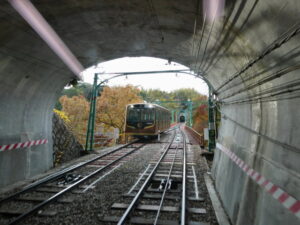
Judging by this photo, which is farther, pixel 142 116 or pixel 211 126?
pixel 142 116

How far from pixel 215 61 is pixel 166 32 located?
6.03 feet

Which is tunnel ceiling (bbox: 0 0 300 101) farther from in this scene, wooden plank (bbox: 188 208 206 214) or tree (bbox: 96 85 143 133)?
tree (bbox: 96 85 143 133)

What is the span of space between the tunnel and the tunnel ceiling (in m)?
0.02

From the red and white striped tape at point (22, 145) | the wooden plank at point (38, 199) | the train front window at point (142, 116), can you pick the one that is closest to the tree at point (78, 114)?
the train front window at point (142, 116)

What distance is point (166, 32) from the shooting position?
20.0 ft

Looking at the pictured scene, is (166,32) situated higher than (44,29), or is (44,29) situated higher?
(166,32)

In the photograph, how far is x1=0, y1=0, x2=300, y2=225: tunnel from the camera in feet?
8.82

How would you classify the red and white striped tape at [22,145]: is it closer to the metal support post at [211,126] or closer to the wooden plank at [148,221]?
the wooden plank at [148,221]

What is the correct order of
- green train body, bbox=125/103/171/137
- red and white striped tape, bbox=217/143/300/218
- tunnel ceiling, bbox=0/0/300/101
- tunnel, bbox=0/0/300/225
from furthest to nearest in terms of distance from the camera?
green train body, bbox=125/103/171/137, tunnel ceiling, bbox=0/0/300/101, tunnel, bbox=0/0/300/225, red and white striped tape, bbox=217/143/300/218

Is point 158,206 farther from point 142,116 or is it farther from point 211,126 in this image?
point 142,116

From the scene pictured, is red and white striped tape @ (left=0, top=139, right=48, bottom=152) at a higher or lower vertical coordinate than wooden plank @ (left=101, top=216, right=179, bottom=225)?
higher

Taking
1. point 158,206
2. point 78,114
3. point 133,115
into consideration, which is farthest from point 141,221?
point 78,114

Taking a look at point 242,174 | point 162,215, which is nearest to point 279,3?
point 242,174

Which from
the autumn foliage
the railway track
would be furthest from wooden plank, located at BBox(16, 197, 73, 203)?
the autumn foliage
